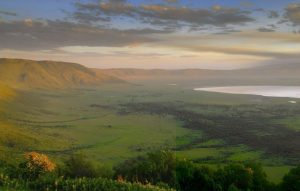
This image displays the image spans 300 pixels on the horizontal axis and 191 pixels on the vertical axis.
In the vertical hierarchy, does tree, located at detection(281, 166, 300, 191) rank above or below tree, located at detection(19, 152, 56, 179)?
below

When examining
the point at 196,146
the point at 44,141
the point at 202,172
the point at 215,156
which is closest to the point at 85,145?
the point at 44,141

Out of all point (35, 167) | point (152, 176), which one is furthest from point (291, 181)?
point (35, 167)

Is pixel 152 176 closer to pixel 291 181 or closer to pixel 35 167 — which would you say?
pixel 35 167

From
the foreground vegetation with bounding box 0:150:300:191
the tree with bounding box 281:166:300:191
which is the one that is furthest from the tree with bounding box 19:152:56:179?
the tree with bounding box 281:166:300:191

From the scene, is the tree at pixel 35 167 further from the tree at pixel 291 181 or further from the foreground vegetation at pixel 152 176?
the tree at pixel 291 181

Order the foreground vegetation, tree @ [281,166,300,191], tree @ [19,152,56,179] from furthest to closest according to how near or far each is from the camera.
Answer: tree @ [281,166,300,191] < tree @ [19,152,56,179] < the foreground vegetation

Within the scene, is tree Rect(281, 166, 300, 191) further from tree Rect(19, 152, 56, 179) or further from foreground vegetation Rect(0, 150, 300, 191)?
tree Rect(19, 152, 56, 179)

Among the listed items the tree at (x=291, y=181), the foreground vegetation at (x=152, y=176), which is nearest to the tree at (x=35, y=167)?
the foreground vegetation at (x=152, y=176)

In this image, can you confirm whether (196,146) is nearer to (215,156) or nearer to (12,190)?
(215,156)
